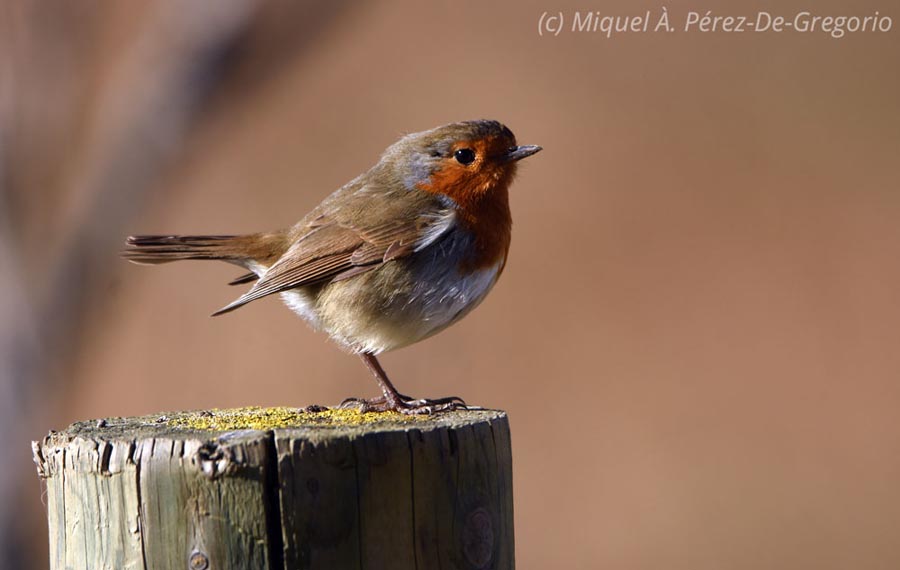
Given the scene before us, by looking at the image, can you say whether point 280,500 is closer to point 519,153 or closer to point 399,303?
point 399,303

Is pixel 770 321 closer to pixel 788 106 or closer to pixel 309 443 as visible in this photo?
→ pixel 788 106

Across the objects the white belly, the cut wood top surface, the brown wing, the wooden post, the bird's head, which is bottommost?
the wooden post

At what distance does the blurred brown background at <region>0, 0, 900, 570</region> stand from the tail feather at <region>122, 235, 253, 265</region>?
5.99 ft

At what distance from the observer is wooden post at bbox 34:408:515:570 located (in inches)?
89.3

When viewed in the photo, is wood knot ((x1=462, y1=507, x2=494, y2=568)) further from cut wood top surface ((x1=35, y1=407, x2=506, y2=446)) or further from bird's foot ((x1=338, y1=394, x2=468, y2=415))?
bird's foot ((x1=338, y1=394, x2=468, y2=415))

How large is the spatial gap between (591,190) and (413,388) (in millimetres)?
2249

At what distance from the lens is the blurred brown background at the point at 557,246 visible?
19.8 feet

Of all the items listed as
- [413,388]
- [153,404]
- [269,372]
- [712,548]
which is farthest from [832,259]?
[153,404]

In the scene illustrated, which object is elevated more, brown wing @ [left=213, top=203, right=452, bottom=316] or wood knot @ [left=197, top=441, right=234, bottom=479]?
brown wing @ [left=213, top=203, right=452, bottom=316]

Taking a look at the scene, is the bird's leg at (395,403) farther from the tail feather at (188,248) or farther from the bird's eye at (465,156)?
the bird's eye at (465,156)

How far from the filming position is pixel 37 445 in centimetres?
263

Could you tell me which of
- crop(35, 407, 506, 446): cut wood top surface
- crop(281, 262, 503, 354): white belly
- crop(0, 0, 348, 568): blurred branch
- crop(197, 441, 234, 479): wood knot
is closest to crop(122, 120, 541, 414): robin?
crop(281, 262, 503, 354): white belly

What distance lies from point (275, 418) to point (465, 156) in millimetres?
1502

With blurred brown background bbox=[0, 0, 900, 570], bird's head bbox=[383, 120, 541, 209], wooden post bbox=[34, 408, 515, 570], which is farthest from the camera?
blurred brown background bbox=[0, 0, 900, 570]
